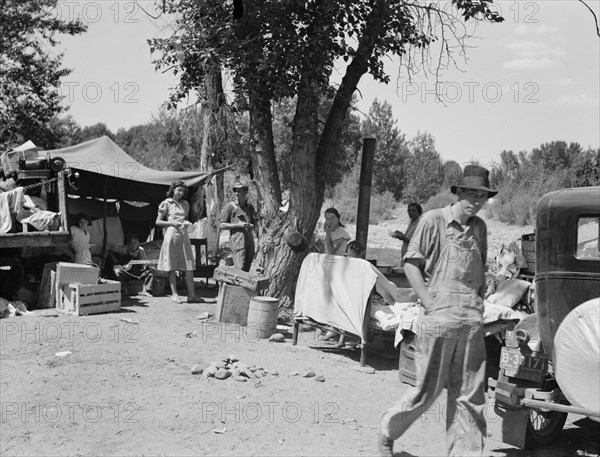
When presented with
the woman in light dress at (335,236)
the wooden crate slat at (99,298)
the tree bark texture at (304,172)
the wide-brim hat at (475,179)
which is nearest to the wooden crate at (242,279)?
the tree bark texture at (304,172)

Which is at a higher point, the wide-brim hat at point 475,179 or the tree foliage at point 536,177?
the tree foliage at point 536,177

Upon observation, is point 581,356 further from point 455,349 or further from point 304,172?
point 304,172

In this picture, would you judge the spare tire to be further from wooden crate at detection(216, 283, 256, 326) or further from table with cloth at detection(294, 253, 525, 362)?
wooden crate at detection(216, 283, 256, 326)

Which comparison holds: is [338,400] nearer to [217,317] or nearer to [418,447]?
[418,447]

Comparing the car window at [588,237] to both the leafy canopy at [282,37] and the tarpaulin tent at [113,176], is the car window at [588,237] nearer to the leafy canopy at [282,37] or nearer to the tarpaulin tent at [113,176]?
the leafy canopy at [282,37]

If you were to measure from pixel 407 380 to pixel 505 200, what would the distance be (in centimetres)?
2740

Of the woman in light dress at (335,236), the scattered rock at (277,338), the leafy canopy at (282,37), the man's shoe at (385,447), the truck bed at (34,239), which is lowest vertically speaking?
the scattered rock at (277,338)

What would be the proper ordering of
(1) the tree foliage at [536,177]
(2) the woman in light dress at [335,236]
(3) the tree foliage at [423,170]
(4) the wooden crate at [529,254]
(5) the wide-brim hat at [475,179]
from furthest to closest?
1. (3) the tree foliage at [423,170]
2. (1) the tree foliage at [536,177]
3. (2) the woman in light dress at [335,236]
4. (4) the wooden crate at [529,254]
5. (5) the wide-brim hat at [475,179]

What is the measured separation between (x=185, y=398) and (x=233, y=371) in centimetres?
83

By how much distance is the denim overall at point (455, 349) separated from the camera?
4.60 metres

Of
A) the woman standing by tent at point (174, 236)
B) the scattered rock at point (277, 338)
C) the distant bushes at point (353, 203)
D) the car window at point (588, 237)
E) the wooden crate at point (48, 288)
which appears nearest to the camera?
the car window at point (588, 237)

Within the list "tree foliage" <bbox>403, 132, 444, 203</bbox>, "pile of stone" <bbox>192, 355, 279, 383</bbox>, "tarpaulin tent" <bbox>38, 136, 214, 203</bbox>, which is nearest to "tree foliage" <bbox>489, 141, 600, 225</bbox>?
"tree foliage" <bbox>403, 132, 444, 203</bbox>

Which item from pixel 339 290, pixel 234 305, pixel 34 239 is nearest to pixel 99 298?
pixel 34 239

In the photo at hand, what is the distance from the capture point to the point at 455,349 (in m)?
4.63
